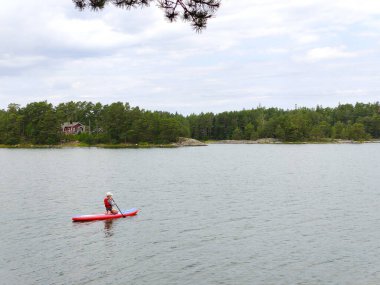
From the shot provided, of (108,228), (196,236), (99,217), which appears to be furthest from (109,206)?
(196,236)

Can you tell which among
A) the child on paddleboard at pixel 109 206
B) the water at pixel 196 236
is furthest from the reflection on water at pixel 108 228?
the child on paddleboard at pixel 109 206

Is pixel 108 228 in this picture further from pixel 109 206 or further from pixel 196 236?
pixel 196 236

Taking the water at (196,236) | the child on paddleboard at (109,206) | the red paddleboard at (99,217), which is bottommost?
the water at (196,236)

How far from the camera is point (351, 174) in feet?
256

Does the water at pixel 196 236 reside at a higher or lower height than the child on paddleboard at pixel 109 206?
lower

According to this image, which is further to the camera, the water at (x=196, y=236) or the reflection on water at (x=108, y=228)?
the reflection on water at (x=108, y=228)

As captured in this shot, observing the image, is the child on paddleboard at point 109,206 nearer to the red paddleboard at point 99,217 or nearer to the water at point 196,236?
the red paddleboard at point 99,217

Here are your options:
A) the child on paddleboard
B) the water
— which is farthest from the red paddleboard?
the water

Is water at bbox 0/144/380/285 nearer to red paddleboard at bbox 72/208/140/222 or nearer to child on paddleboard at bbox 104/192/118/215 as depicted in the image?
red paddleboard at bbox 72/208/140/222

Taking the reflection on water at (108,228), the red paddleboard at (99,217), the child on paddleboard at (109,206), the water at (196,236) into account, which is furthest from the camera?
the child on paddleboard at (109,206)

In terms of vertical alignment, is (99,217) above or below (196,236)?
above

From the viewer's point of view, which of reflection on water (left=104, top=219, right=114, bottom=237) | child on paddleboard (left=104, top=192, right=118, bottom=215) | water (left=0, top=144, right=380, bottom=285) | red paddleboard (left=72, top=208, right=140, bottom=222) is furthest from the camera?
child on paddleboard (left=104, top=192, right=118, bottom=215)

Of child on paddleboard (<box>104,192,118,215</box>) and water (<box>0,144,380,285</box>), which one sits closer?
water (<box>0,144,380,285</box>)

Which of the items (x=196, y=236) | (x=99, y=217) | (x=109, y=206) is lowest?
(x=196, y=236)
